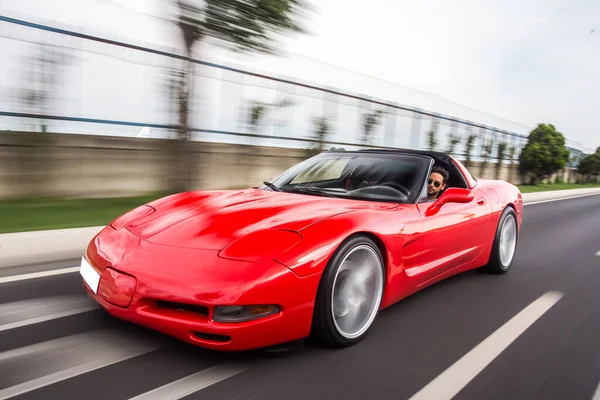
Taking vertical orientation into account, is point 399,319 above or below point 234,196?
below

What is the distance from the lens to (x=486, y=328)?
131 inches

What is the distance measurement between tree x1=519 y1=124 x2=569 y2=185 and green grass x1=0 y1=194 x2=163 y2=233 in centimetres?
2255

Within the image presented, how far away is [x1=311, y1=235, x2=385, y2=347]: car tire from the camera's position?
2660mm

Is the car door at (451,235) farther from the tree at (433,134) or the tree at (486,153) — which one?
the tree at (486,153)

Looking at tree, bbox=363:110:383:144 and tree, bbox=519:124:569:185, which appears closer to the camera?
tree, bbox=363:110:383:144

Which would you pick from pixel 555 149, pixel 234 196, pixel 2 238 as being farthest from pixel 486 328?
pixel 555 149

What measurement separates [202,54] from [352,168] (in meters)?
5.77

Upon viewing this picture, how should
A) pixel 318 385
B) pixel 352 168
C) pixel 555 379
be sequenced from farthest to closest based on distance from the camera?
pixel 352 168 < pixel 555 379 < pixel 318 385

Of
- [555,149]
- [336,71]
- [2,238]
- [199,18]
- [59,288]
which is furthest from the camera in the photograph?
[555,149]

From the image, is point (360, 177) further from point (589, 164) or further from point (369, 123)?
point (589, 164)

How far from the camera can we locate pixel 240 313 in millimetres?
2363

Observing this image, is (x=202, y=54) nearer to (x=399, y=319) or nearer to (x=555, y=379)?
(x=399, y=319)

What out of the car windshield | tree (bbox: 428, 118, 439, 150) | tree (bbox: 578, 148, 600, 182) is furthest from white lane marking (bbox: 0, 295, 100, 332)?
tree (bbox: 578, 148, 600, 182)

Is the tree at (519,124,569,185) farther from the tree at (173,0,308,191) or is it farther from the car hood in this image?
the car hood
